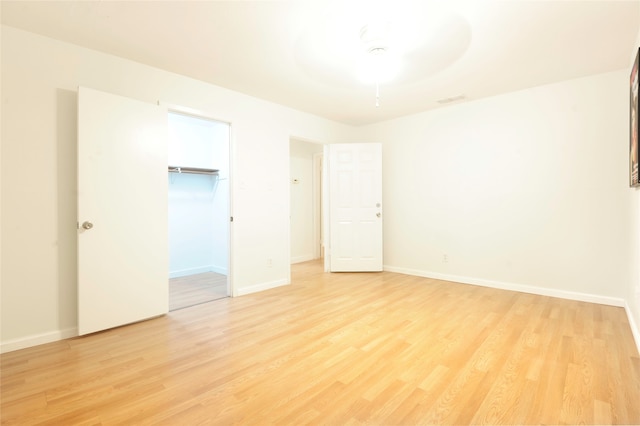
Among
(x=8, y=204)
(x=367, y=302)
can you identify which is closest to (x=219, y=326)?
(x=367, y=302)

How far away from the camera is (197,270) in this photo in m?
5.12

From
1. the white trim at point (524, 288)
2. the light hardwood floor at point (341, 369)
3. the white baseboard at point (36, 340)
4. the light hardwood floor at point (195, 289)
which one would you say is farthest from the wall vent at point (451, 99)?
the white baseboard at point (36, 340)

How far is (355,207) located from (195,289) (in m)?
2.78

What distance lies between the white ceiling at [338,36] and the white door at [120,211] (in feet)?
1.91

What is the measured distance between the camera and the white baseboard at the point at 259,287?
3751 mm

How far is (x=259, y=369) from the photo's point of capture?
6.64 ft

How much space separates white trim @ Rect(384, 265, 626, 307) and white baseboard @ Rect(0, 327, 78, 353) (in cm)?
430

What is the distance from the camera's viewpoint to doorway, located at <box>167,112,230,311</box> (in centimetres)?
481

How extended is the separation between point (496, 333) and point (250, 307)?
2.44m

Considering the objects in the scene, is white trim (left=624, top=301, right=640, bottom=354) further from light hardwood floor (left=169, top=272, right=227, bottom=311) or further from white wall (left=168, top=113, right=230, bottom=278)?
white wall (left=168, top=113, right=230, bottom=278)

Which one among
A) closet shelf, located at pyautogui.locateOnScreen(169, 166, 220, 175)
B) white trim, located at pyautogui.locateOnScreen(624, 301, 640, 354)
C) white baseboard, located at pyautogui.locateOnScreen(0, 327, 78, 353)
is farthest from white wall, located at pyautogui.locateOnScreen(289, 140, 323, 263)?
white trim, located at pyautogui.locateOnScreen(624, 301, 640, 354)

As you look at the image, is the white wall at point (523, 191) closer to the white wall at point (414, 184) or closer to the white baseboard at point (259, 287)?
the white wall at point (414, 184)

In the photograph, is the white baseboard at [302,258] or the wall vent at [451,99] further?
the white baseboard at [302,258]

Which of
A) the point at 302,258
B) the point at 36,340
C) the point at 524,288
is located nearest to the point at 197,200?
the point at 302,258
